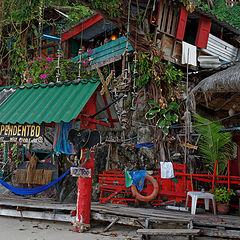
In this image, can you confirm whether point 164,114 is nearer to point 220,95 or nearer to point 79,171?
point 220,95

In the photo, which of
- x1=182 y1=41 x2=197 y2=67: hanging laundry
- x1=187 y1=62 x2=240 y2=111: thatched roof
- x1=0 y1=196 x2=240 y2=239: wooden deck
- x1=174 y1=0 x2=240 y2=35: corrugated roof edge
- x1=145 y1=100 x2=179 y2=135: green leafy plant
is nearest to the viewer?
x1=0 y1=196 x2=240 y2=239: wooden deck

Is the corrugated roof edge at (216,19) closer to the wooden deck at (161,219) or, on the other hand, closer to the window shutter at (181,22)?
the window shutter at (181,22)

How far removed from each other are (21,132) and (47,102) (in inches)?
38.1

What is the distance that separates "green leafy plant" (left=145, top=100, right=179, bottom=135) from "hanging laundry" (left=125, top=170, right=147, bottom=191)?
285cm

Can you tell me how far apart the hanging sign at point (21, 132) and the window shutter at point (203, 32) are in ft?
28.7

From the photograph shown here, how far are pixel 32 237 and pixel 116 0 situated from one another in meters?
7.99

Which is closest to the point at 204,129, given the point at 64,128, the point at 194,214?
the point at 194,214

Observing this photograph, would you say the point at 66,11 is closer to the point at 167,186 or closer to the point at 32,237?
the point at 167,186

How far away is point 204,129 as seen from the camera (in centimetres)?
897

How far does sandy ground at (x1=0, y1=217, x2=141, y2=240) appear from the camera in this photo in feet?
22.2

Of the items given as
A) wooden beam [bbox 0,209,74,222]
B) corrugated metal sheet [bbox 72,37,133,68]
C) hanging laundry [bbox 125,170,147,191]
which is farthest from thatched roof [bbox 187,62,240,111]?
wooden beam [bbox 0,209,74,222]

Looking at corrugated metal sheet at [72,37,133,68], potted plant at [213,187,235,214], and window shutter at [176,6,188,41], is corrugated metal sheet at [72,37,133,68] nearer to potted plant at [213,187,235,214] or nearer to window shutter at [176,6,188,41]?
window shutter at [176,6,188,41]

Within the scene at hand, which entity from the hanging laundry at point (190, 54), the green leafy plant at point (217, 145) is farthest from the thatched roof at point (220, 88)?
the hanging laundry at point (190, 54)

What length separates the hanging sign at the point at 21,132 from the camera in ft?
22.5
